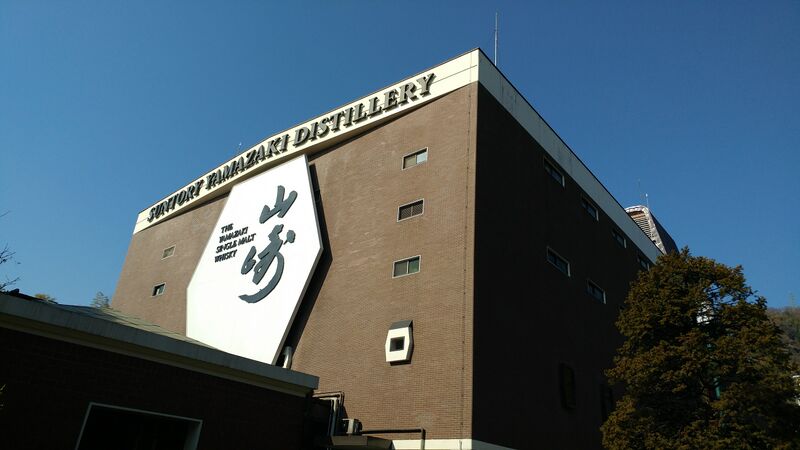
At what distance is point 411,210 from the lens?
884 inches

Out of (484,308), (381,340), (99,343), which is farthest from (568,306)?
(99,343)

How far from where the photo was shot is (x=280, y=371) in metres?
17.5

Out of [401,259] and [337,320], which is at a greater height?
[401,259]

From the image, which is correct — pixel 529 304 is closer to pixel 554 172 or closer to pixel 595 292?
pixel 595 292

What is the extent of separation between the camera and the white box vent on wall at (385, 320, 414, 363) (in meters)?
19.4

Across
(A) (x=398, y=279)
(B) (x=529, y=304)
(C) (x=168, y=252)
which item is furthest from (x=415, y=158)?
(C) (x=168, y=252)

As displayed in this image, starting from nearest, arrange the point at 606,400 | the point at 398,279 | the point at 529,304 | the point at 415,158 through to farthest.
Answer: the point at 398,279, the point at 529,304, the point at 415,158, the point at 606,400

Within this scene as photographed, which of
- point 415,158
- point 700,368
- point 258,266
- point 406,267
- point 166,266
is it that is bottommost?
point 700,368

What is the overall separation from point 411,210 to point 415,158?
2.36 meters

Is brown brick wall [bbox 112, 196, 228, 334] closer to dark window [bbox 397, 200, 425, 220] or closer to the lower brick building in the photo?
dark window [bbox 397, 200, 425, 220]

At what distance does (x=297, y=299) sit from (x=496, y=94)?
1148cm

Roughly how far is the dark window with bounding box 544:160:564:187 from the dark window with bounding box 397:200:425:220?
7.35 metres

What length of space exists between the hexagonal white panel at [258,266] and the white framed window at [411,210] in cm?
390

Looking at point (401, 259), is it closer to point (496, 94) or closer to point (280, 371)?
point (280, 371)
